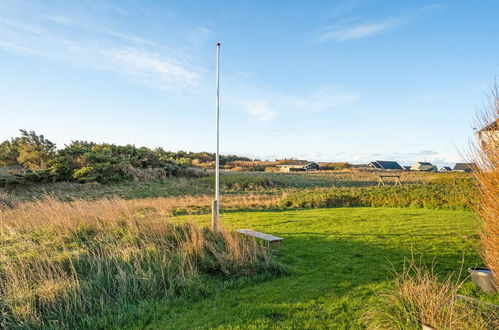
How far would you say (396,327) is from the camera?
3783 mm

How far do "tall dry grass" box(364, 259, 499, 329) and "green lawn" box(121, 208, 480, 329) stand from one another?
0.35m

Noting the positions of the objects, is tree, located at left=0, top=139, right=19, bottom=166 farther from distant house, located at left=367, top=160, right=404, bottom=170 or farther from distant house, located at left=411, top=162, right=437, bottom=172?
distant house, located at left=411, top=162, right=437, bottom=172

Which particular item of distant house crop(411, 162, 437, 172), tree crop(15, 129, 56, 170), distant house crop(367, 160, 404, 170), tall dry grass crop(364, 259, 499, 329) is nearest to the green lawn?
tall dry grass crop(364, 259, 499, 329)

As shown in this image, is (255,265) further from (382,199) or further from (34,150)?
(34,150)

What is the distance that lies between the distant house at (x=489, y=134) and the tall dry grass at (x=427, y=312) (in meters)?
1.90

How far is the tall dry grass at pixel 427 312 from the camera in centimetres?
349

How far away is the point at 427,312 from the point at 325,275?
7.89 ft

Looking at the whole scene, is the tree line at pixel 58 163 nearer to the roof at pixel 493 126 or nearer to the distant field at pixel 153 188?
the distant field at pixel 153 188

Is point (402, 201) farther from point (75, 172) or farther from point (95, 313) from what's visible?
point (75, 172)

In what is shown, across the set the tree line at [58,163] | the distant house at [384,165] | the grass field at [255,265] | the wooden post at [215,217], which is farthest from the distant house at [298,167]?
the wooden post at [215,217]


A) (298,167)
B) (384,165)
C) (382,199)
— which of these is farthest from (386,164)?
(382,199)

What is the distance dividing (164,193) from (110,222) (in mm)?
15564

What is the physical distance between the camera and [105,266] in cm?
588

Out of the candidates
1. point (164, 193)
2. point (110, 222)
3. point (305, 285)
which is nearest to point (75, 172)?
point (164, 193)
